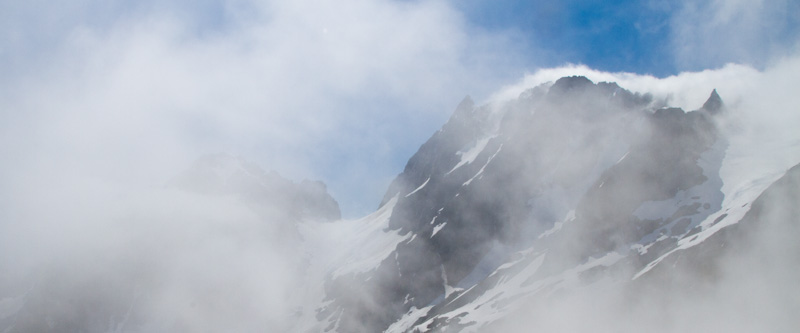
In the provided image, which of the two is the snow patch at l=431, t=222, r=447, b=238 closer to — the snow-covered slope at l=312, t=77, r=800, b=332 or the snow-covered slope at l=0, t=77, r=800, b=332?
the snow-covered slope at l=312, t=77, r=800, b=332

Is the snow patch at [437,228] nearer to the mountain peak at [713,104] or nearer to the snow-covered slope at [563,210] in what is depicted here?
the snow-covered slope at [563,210]

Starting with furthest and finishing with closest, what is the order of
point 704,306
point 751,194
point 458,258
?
point 458,258 → point 751,194 → point 704,306

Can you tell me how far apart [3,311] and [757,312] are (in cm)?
21515

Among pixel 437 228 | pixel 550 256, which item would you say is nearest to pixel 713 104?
pixel 550 256

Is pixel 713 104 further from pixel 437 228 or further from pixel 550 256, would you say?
pixel 437 228

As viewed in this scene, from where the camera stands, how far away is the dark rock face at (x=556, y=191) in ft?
395

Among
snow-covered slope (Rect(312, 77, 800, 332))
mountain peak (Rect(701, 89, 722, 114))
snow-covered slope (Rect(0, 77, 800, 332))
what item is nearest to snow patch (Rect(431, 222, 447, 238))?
snow-covered slope (Rect(312, 77, 800, 332))

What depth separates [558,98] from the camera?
172250 millimetres

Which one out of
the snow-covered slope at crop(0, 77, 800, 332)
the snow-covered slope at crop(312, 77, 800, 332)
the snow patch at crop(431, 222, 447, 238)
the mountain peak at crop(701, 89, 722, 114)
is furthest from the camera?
the snow patch at crop(431, 222, 447, 238)

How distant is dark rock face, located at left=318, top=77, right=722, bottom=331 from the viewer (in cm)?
12031

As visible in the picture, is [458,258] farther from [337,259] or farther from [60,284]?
[60,284]

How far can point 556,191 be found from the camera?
145 meters

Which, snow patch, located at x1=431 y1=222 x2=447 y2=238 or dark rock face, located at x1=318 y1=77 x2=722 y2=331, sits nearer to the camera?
dark rock face, located at x1=318 y1=77 x2=722 y2=331

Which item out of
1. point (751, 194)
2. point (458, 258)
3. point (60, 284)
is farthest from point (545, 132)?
point (60, 284)
